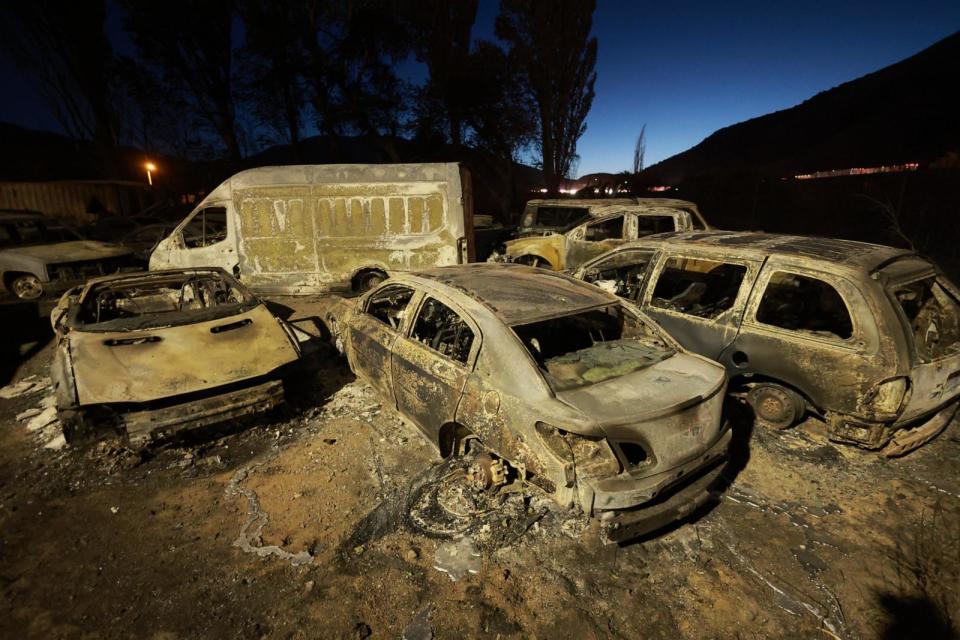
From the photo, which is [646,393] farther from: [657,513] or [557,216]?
[557,216]

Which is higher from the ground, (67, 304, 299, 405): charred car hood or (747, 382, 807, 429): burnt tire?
(67, 304, 299, 405): charred car hood

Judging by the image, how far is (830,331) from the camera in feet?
13.3

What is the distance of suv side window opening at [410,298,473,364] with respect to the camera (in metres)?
3.45

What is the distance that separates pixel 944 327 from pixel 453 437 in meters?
4.47

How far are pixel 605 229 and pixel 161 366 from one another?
7544 millimetres

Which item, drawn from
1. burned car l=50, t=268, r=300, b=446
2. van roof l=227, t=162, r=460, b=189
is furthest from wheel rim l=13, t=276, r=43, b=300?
burned car l=50, t=268, r=300, b=446

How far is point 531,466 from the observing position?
8.33ft

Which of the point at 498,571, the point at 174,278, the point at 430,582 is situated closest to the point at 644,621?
the point at 498,571

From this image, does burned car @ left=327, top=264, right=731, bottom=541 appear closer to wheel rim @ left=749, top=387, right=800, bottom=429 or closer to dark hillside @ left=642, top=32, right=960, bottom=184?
wheel rim @ left=749, top=387, right=800, bottom=429

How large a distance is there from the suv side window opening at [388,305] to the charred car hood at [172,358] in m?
0.89

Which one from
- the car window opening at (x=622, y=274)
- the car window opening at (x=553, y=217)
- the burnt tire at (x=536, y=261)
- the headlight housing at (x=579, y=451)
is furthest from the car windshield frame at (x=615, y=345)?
the car window opening at (x=553, y=217)

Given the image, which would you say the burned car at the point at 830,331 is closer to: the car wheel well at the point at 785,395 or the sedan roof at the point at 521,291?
the car wheel well at the point at 785,395

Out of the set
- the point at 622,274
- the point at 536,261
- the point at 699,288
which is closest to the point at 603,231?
the point at 536,261

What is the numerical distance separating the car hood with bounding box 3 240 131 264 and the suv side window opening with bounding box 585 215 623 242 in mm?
9276
